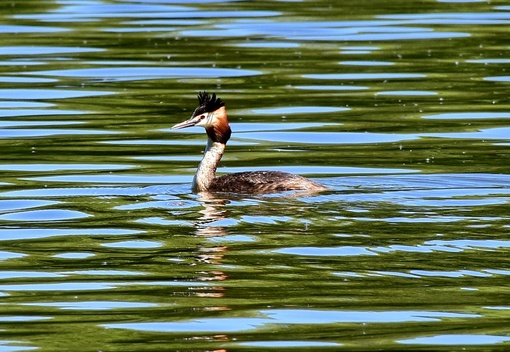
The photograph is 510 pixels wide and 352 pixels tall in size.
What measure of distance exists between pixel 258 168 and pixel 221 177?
1.54 m

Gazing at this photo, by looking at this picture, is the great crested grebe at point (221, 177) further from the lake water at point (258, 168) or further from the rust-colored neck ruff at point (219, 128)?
the lake water at point (258, 168)

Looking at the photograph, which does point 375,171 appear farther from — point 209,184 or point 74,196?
point 74,196

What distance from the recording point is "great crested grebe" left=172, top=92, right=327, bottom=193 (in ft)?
46.2

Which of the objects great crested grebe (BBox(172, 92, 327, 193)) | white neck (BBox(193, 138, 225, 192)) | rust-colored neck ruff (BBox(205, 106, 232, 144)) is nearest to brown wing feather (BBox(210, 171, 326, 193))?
great crested grebe (BBox(172, 92, 327, 193))

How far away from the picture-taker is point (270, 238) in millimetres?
11922

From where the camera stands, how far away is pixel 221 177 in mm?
14891

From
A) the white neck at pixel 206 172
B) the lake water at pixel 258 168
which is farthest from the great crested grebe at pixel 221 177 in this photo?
the lake water at pixel 258 168

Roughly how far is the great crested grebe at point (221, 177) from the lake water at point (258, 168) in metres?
0.22

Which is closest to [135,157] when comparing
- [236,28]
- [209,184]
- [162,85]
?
[209,184]

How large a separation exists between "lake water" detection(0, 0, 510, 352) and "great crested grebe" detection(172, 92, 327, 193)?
222 mm

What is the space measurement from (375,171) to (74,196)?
3.12 m

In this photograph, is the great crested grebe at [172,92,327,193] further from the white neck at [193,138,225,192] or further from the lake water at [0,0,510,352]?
the lake water at [0,0,510,352]

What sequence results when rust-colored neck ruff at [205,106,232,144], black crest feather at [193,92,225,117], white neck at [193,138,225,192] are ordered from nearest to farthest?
white neck at [193,138,225,192] < black crest feather at [193,92,225,117] < rust-colored neck ruff at [205,106,232,144]

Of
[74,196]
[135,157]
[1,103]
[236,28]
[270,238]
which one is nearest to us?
[270,238]
